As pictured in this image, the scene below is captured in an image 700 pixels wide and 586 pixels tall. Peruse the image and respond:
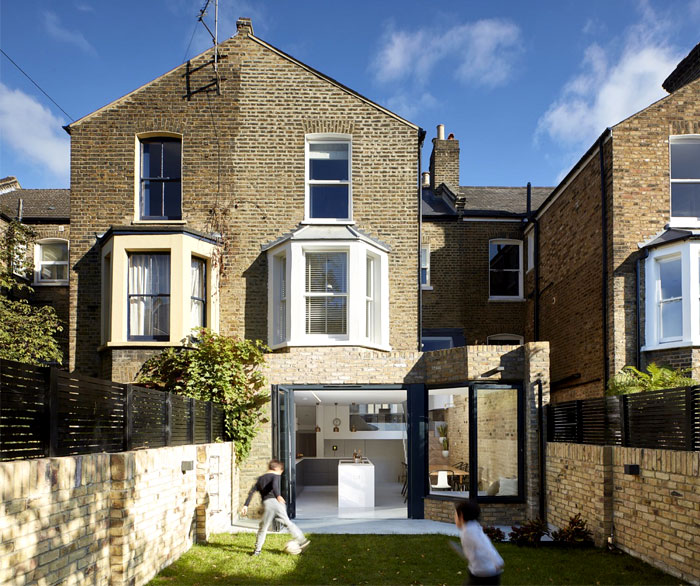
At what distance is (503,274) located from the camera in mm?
22109

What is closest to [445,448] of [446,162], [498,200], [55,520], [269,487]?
[269,487]

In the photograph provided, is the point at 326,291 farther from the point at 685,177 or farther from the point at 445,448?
the point at 685,177

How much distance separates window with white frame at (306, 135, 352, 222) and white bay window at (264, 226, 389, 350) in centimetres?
68

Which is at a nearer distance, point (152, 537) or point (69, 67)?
point (152, 537)

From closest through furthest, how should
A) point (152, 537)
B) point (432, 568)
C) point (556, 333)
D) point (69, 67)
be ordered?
point (152, 537)
point (432, 568)
point (69, 67)
point (556, 333)

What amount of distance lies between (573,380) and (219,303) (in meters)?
9.12

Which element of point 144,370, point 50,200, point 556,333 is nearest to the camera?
point 144,370

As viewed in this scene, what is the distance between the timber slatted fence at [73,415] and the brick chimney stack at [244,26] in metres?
10.2

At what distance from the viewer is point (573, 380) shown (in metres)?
16.9

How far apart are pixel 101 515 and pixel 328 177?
11.0 metres

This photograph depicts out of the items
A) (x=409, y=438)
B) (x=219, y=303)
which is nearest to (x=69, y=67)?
(x=219, y=303)

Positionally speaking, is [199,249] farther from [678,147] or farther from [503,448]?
[678,147]

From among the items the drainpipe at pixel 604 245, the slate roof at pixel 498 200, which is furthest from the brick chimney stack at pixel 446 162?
the drainpipe at pixel 604 245

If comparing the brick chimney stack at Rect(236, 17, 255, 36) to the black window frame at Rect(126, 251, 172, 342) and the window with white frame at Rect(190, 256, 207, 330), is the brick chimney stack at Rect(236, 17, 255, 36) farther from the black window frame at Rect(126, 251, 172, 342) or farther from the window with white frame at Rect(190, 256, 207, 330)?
the black window frame at Rect(126, 251, 172, 342)
